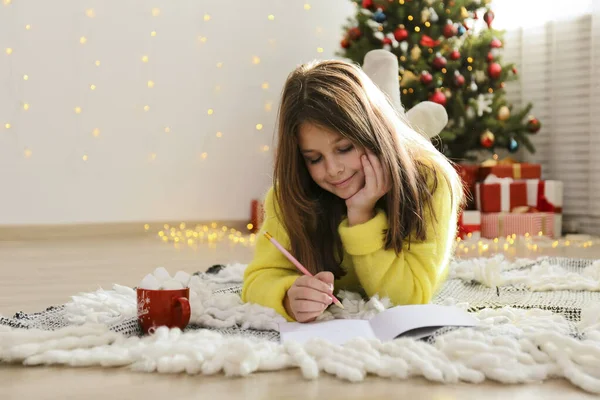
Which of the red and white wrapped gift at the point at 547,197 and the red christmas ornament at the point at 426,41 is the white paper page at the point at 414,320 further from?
the red and white wrapped gift at the point at 547,197

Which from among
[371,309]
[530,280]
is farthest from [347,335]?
[530,280]

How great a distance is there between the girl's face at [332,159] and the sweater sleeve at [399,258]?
0.07 metres

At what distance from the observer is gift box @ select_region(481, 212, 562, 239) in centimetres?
333

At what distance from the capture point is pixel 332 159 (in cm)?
130

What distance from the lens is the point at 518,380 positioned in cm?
91

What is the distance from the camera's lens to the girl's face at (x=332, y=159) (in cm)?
130

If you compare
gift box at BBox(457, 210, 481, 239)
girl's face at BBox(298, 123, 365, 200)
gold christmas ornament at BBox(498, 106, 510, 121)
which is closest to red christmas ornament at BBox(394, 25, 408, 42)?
gold christmas ornament at BBox(498, 106, 510, 121)

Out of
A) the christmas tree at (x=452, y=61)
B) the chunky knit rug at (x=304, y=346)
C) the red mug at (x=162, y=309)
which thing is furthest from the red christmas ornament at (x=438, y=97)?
the red mug at (x=162, y=309)

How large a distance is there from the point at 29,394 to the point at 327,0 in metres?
3.42

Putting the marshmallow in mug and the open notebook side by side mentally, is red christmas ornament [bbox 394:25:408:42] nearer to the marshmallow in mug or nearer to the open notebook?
the marshmallow in mug

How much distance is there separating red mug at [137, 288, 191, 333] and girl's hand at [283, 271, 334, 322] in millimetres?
171

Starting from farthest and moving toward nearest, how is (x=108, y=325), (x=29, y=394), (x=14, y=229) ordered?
(x=14, y=229) < (x=108, y=325) < (x=29, y=394)

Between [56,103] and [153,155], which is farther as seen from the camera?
[153,155]

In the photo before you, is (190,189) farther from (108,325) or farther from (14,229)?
(108,325)
